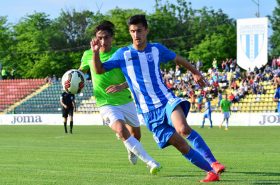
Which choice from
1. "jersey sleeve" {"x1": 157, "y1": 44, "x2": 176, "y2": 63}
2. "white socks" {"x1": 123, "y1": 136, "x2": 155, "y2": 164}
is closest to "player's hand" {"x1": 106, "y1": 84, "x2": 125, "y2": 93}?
"white socks" {"x1": 123, "y1": 136, "x2": 155, "y2": 164}

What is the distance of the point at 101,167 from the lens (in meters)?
11.0

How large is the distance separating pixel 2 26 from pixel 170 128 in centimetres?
8042

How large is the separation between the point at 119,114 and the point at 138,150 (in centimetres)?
127

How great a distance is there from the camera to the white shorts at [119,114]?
10539mm

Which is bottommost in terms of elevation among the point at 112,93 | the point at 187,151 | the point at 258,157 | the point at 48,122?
the point at 48,122

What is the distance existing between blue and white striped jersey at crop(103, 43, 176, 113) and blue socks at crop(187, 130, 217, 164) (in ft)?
2.01

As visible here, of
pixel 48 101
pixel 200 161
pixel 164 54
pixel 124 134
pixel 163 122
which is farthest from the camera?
pixel 48 101

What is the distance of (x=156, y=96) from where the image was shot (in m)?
8.62

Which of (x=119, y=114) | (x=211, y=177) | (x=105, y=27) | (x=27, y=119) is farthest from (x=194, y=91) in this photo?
(x=211, y=177)

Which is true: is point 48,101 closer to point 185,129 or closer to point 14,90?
point 14,90

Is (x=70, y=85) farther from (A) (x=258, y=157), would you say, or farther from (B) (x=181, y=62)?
(A) (x=258, y=157)

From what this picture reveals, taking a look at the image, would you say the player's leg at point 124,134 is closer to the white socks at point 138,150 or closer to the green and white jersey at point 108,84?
the white socks at point 138,150

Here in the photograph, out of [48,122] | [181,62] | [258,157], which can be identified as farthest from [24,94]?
[181,62]

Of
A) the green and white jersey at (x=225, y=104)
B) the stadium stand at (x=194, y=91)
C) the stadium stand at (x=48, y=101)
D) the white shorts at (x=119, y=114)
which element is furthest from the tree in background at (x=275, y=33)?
the white shorts at (x=119, y=114)
